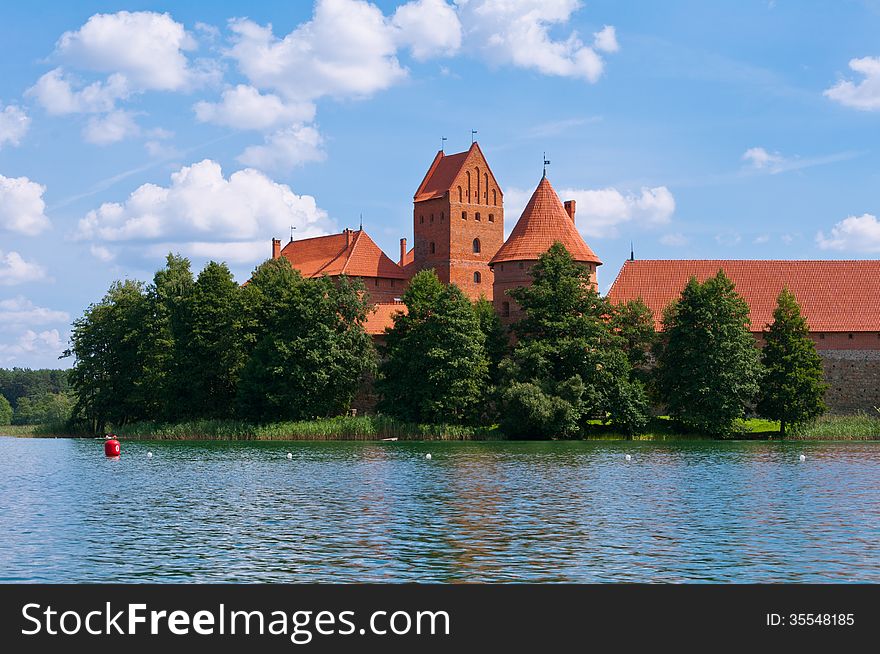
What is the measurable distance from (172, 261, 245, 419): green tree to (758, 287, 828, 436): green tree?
82.9 ft

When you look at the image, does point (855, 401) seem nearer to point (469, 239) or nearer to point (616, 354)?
point (616, 354)

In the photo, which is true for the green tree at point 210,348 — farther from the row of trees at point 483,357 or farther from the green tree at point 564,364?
the green tree at point 564,364

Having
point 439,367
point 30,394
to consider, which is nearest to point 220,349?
point 439,367

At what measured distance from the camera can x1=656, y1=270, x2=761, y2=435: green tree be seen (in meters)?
49.8

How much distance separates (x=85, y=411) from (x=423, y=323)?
22.2 metres

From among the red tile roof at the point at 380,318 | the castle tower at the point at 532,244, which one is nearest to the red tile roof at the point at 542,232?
the castle tower at the point at 532,244

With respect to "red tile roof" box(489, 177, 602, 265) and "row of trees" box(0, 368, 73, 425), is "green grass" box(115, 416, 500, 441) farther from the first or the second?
"row of trees" box(0, 368, 73, 425)

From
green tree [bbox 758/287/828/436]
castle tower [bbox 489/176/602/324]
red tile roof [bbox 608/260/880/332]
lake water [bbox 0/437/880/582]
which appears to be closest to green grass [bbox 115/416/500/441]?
castle tower [bbox 489/176/602/324]

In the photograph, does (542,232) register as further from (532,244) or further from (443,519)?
(443,519)

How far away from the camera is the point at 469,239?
7444 cm

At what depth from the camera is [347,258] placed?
73188 mm

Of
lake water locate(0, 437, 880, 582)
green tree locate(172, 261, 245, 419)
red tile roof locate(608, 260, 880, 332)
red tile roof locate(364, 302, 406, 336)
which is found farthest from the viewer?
red tile roof locate(364, 302, 406, 336)

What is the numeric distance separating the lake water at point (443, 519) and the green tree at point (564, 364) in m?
10.5

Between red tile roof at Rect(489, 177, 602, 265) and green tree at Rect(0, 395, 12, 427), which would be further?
green tree at Rect(0, 395, 12, 427)
